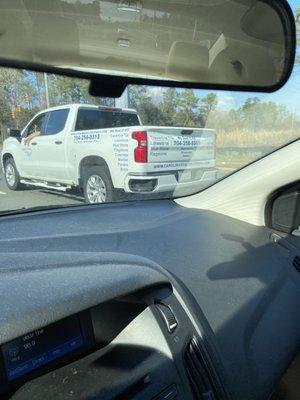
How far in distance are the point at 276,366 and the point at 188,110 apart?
1.80m

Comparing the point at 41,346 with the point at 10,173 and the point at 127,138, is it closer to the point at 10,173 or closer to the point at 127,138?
the point at 127,138

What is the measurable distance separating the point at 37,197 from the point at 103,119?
0.93 meters

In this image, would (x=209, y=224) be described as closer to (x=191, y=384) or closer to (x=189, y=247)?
(x=189, y=247)

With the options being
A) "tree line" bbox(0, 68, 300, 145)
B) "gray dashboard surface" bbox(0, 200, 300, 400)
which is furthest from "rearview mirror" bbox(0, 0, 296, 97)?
"gray dashboard surface" bbox(0, 200, 300, 400)

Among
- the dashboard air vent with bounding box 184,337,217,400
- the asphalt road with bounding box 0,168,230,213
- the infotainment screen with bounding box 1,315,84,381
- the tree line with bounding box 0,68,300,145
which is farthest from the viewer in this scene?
the asphalt road with bounding box 0,168,230,213

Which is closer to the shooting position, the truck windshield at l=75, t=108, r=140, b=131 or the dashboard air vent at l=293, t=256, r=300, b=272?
the dashboard air vent at l=293, t=256, r=300, b=272

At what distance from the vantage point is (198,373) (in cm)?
201

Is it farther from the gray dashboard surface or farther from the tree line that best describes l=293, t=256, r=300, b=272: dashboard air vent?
the tree line

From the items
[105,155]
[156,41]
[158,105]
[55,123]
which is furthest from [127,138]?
[156,41]

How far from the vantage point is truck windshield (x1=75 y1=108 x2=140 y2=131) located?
389 cm

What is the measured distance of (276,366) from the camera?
2.52 meters

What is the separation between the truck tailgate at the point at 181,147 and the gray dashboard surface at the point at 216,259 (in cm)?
69

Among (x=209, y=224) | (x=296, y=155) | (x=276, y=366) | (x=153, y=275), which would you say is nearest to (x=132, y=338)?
(x=153, y=275)

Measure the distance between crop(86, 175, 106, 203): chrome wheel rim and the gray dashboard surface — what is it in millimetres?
495
